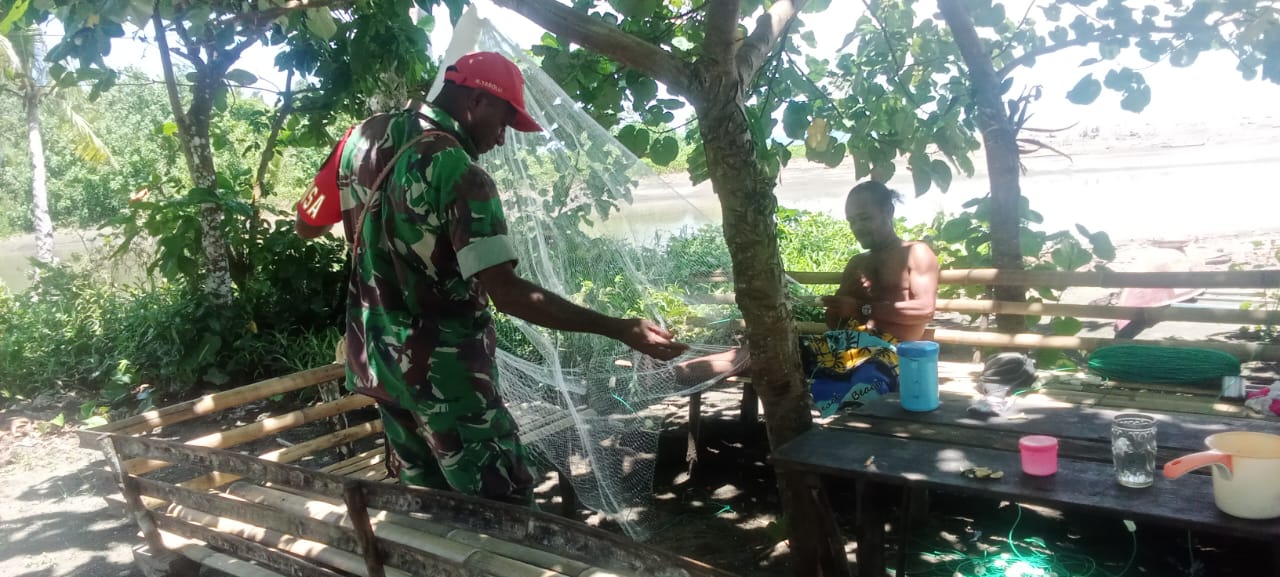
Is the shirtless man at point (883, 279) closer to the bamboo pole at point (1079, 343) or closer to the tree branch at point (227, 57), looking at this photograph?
the bamboo pole at point (1079, 343)

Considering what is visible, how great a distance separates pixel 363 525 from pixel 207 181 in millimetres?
4721

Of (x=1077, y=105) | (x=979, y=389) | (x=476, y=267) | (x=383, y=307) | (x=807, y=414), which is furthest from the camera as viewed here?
(x=1077, y=105)

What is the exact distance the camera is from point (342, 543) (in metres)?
2.22

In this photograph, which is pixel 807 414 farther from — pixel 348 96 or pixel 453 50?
pixel 348 96

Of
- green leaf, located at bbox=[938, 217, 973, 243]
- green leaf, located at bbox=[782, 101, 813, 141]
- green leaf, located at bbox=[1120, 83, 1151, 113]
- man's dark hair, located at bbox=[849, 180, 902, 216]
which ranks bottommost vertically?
green leaf, located at bbox=[938, 217, 973, 243]

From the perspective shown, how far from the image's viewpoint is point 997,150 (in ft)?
14.2

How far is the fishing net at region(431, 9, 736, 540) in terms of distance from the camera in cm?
305

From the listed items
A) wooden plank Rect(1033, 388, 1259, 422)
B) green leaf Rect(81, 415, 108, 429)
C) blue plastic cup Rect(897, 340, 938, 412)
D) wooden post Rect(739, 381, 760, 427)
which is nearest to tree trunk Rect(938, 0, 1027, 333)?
wooden plank Rect(1033, 388, 1259, 422)

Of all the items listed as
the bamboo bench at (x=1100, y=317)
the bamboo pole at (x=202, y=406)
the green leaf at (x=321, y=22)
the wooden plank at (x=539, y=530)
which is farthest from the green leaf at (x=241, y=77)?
the wooden plank at (x=539, y=530)

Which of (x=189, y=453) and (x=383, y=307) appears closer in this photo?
(x=383, y=307)

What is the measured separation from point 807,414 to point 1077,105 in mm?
2486

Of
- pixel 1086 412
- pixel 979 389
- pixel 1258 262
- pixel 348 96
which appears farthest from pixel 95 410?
pixel 1258 262

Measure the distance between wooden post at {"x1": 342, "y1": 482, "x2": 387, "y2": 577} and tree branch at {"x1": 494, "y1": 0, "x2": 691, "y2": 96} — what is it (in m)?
1.38

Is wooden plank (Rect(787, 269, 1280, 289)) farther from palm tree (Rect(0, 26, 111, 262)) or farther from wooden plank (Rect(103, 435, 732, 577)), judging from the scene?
palm tree (Rect(0, 26, 111, 262))
